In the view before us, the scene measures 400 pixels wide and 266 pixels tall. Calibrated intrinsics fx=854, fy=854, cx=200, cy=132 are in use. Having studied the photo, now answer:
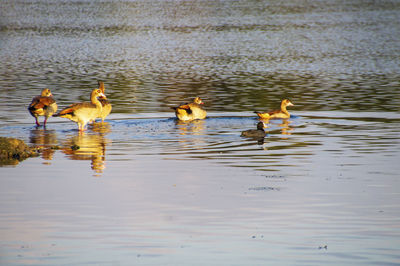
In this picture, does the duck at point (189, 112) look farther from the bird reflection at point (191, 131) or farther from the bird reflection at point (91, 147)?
the bird reflection at point (91, 147)

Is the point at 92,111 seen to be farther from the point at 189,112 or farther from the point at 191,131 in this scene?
the point at 189,112

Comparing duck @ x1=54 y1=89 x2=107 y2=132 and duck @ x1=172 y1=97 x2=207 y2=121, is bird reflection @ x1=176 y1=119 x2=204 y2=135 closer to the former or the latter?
duck @ x1=172 y1=97 x2=207 y2=121

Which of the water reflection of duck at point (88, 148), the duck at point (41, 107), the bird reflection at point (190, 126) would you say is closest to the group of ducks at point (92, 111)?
the duck at point (41, 107)

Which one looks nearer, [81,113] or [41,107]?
[81,113]

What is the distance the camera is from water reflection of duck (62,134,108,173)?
2058cm

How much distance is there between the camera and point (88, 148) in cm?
2306

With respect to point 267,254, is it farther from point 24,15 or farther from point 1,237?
point 24,15

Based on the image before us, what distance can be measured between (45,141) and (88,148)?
6.74 ft

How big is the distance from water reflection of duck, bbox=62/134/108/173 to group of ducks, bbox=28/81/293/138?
0.94 meters

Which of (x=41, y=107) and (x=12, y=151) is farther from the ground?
(x=41, y=107)

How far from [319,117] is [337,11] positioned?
96.4 meters

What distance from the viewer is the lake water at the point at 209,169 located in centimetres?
1304

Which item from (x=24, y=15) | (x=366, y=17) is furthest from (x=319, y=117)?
(x=24, y=15)

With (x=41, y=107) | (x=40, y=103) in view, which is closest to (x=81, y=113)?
(x=41, y=107)
